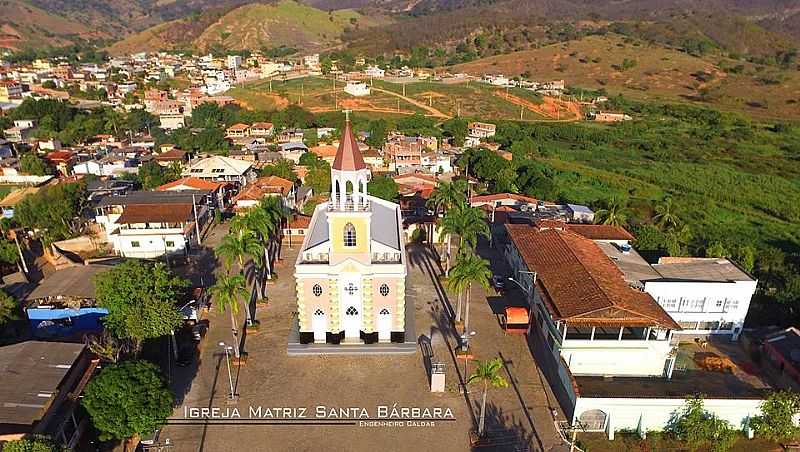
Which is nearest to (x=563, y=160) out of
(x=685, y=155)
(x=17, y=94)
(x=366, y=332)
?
(x=685, y=155)

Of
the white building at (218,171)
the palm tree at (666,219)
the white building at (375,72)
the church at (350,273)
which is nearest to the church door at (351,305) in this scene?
the church at (350,273)

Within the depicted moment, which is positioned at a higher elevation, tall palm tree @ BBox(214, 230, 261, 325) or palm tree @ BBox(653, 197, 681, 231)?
tall palm tree @ BBox(214, 230, 261, 325)

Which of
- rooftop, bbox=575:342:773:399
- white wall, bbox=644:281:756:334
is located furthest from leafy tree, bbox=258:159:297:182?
rooftop, bbox=575:342:773:399

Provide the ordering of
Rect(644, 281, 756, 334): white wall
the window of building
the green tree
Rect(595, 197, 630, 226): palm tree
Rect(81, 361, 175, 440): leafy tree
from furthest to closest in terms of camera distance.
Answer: the green tree < Rect(595, 197, 630, 226): palm tree < Rect(644, 281, 756, 334): white wall < the window of building < Rect(81, 361, 175, 440): leafy tree

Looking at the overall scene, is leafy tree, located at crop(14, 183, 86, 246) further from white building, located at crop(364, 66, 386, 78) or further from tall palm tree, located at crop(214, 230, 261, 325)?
white building, located at crop(364, 66, 386, 78)

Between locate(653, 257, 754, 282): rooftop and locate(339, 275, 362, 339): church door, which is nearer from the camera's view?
locate(339, 275, 362, 339): church door

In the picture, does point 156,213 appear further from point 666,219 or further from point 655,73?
point 655,73

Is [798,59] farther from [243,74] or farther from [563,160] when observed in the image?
[243,74]
